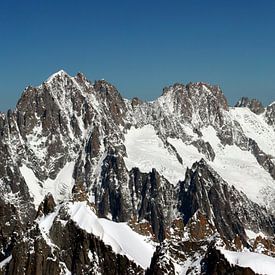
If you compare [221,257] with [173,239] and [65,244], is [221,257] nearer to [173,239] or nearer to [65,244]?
[173,239]

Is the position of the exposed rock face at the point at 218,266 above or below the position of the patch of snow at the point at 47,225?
below

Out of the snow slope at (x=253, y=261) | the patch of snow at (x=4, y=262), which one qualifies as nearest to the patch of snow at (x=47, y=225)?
the patch of snow at (x=4, y=262)

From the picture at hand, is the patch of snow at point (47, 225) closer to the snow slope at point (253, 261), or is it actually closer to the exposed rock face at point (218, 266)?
the exposed rock face at point (218, 266)

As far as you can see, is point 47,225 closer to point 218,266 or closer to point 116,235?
point 116,235

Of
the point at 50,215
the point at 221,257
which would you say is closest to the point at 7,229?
the point at 50,215

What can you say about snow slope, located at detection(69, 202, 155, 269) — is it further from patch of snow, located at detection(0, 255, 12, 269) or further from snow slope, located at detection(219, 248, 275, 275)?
snow slope, located at detection(219, 248, 275, 275)

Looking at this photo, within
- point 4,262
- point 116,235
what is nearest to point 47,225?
point 4,262
